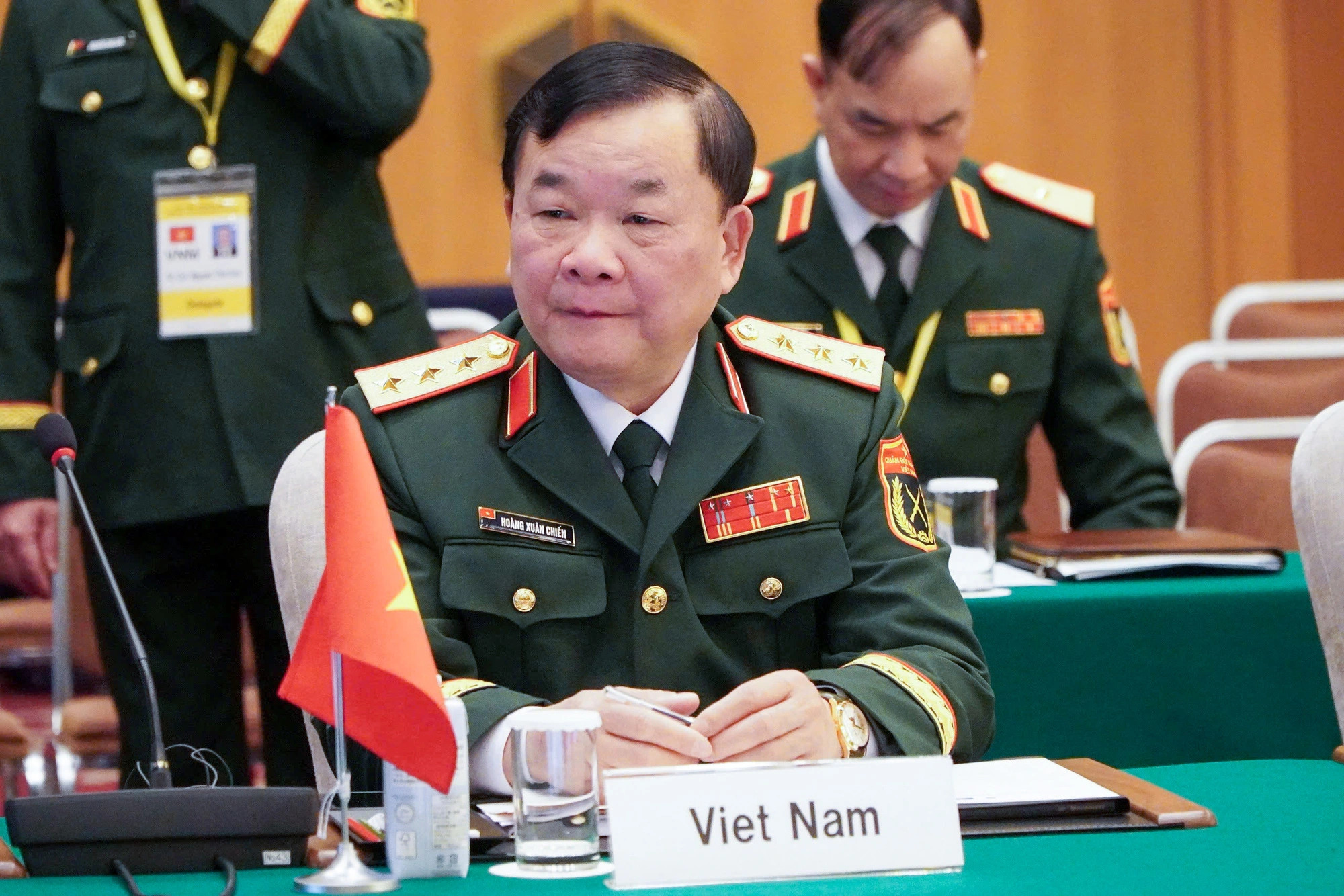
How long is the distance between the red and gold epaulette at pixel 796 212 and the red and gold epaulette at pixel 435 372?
1.24m

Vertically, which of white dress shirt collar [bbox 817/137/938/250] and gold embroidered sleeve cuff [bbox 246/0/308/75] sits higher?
gold embroidered sleeve cuff [bbox 246/0/308/75]

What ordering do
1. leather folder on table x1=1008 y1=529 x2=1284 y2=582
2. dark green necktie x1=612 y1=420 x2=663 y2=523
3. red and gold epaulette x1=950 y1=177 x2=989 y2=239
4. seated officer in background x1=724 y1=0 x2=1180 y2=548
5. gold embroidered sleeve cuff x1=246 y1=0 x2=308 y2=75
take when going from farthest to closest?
red and gold epaulette x1=950 y1=177 x2=989 y2=239
seated officer in background x1=724 y1=0 x2=1180 y2=548
leather folder on table x1=1008 y1=529 x2=1284 y2=582
gold embroidered sleeve cuff x1=246 y1=0 x2=308 y2=75
dark green necktie x1=612 y1=420 x2=663 y2=523

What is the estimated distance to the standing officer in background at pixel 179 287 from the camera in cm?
223

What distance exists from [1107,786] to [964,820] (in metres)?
0.15

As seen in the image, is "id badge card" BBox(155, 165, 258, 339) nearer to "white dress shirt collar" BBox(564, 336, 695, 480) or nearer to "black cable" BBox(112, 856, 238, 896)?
"white dress shirt collar" BBox(564, 336, 695, 480)

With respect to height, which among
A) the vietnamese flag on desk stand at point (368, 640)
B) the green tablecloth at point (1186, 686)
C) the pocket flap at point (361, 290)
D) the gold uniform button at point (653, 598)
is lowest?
the green tablecloth at point (1186, 686)

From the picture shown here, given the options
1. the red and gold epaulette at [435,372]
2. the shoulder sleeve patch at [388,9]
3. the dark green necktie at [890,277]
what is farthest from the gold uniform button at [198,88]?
the dark green necktie at [890,277]

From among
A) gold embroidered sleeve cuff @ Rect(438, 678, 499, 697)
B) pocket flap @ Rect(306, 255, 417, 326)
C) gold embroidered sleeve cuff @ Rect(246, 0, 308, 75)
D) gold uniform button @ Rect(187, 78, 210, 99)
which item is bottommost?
gold embroidered sleeve cuff @ Rect(438, 678, 499, 697)

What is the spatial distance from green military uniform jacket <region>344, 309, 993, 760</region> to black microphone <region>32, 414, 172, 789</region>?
31cm

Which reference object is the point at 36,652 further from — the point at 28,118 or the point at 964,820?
the point at 964,820

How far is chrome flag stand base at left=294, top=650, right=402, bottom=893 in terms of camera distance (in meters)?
1.11

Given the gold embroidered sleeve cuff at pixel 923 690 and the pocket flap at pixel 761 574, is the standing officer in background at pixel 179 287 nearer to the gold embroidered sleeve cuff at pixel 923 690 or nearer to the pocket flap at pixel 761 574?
the pocket flap at pixel 761 574

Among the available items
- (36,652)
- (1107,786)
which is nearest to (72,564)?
(36,652)

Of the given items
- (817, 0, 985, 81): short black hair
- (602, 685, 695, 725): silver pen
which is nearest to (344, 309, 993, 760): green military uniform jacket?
(602, 685, 695, 725): silver pen
